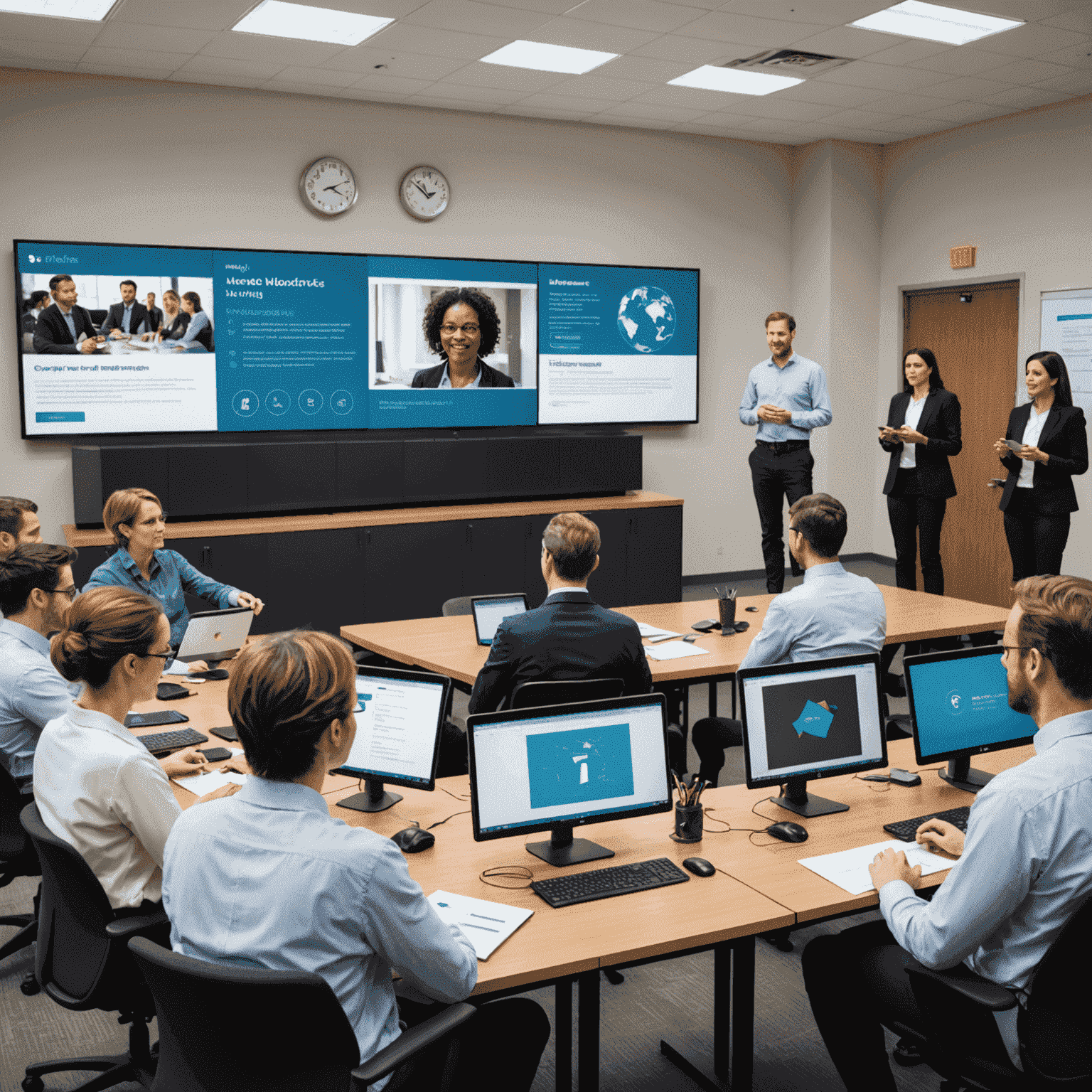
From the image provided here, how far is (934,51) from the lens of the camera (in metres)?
6.08

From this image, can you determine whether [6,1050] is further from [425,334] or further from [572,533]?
[425,334]

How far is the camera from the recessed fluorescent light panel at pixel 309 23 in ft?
17.5

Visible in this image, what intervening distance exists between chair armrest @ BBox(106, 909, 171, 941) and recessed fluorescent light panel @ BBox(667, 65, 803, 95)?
19.0ft

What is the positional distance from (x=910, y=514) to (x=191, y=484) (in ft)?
14.0

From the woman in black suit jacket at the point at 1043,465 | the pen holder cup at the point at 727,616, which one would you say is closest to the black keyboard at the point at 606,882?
the pen holder cup at the point at 727,616

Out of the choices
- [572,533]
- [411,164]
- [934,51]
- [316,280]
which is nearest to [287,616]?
[316,280]

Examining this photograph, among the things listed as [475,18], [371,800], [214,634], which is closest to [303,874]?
[371,800]

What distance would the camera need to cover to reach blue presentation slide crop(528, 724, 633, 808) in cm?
237

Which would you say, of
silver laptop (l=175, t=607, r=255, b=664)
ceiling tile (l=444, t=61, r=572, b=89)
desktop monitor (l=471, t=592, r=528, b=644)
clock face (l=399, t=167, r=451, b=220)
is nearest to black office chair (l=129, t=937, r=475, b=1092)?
silver laptop (l=175, t=607, r=255, b=664)

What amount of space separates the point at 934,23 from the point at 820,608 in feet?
12.6

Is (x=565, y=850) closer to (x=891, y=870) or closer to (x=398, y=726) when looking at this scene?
(x=398, y=726)

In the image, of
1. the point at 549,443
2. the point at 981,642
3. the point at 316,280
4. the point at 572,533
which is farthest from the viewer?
the point at 549,443

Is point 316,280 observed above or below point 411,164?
below

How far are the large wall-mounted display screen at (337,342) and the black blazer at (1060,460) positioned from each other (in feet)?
9.35
